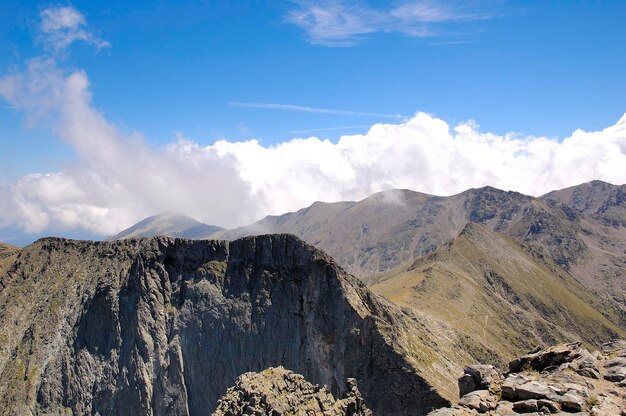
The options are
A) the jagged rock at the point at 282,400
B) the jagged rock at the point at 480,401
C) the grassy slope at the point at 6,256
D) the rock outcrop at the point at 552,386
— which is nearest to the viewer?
the rock outcrop at the point at 552,386

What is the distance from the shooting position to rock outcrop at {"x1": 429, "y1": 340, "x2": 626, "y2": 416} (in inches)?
1267

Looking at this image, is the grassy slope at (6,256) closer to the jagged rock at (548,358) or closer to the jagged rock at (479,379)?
the jagged rock at (479,379)

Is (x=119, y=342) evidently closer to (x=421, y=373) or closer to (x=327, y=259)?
(x=327, y=259)

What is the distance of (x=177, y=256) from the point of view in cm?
14650

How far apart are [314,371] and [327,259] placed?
26754 millimetres

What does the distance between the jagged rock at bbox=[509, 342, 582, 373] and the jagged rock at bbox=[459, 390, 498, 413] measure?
7.71 metres

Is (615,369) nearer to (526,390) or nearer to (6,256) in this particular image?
(526,390)

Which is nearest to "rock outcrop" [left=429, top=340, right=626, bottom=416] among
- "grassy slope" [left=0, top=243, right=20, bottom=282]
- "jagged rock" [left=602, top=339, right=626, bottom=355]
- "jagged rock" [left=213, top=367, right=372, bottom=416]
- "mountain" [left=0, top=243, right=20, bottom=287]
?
"jagged rock" [left=602, top=339, right=626, bottom=355]

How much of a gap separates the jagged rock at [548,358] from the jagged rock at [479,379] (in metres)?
2.94

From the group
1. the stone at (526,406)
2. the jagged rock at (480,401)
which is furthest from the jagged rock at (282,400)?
the stone at (526,406)

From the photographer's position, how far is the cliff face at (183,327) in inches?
4633

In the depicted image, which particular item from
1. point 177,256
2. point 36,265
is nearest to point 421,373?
point 177,256

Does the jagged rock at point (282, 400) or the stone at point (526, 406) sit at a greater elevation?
the stone at point (526, 406)

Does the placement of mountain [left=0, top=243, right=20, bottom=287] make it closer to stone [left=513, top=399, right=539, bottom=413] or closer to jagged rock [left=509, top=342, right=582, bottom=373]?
jagged rock [left=509, top=342, right=582, bottom=373]
